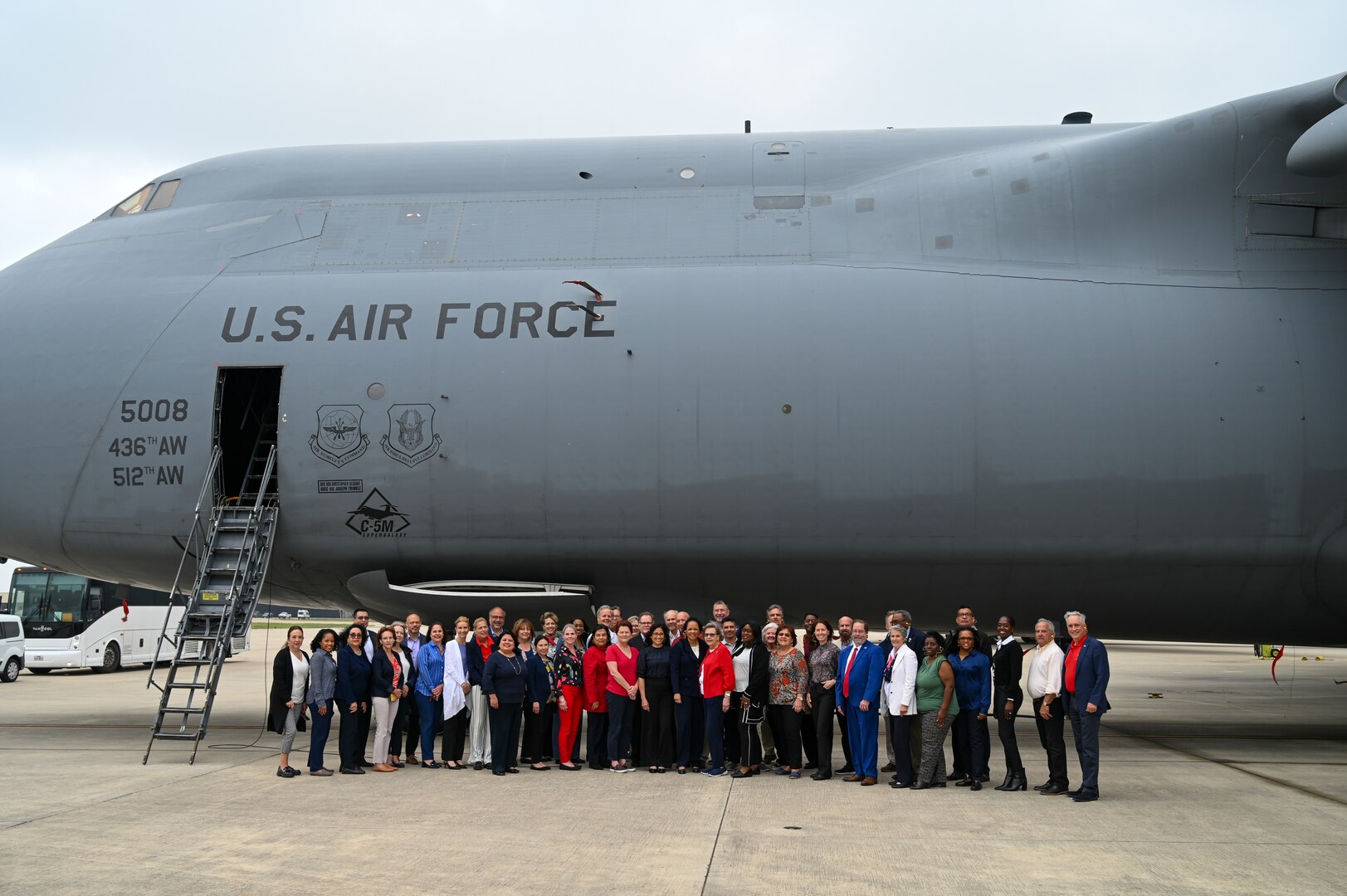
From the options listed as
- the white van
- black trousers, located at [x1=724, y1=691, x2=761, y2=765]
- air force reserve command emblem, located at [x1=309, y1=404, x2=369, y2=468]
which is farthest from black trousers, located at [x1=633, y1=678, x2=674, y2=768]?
the white van

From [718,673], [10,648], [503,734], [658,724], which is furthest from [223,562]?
[10,648]

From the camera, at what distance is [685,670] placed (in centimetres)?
1081

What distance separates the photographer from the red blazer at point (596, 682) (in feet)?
36.0

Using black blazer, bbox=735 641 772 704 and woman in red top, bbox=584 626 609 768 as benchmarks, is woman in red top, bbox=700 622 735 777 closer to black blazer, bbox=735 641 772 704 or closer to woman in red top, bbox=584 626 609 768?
black blazer, bbox=735 641 772 704

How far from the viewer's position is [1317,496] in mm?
11164

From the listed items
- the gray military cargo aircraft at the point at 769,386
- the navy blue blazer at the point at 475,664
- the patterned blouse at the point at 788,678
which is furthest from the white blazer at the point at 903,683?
the navy blue blazer at the point at 475,664

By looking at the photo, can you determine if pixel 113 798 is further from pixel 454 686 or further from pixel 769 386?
pixel 769 386

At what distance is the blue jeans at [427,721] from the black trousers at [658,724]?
80.5 inches

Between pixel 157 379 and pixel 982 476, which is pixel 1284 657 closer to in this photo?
pixel 982 476

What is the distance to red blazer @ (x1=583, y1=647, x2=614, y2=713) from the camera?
10961 millimetres

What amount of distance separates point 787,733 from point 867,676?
1.01m

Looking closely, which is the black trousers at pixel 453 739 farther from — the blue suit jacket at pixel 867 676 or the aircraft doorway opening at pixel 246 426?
the blue suit jacket at pixel 867 676

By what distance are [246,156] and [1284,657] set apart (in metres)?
39.0

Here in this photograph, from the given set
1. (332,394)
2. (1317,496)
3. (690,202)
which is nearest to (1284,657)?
(1317,496)
